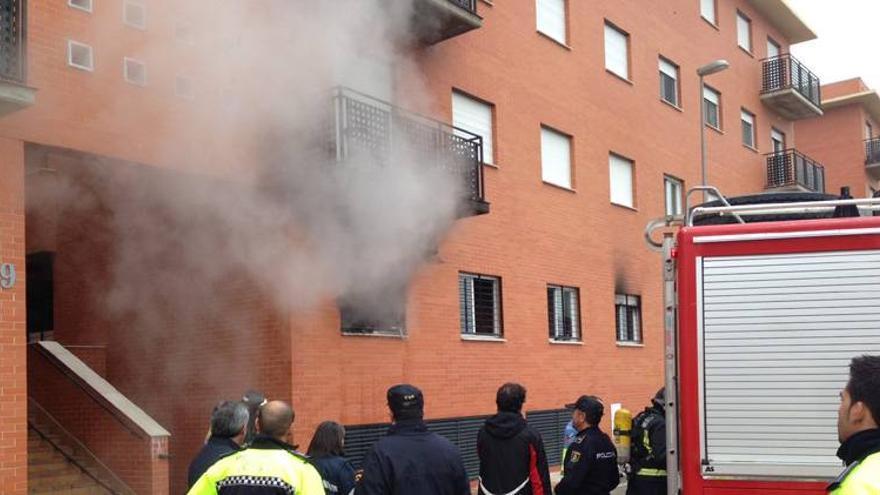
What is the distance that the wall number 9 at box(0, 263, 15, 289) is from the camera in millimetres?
7039

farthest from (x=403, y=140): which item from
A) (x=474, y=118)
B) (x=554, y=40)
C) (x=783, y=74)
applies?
(x=783, y=74)

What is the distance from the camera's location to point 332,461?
501 cm

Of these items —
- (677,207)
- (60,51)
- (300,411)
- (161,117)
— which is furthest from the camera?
(677,207)

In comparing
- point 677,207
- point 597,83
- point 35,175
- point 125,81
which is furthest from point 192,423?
point 677,207

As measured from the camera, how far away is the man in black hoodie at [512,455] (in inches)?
210

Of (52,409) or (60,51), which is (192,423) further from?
(60,51)

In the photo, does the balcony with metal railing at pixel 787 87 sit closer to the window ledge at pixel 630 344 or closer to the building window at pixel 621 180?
the building window at pixel 621 180

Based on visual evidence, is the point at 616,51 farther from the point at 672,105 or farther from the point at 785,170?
the point at 785,170

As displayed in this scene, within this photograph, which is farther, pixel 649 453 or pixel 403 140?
pixel 403 140

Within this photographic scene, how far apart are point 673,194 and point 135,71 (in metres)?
12.6

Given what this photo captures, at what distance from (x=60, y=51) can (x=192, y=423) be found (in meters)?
4.30

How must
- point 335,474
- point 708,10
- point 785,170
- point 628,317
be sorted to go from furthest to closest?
1. point 785,170
2. point 708,10
3. point 628,317
4. point 335,474

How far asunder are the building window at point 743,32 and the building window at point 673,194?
5808 mm

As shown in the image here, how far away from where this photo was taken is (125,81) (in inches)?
313
